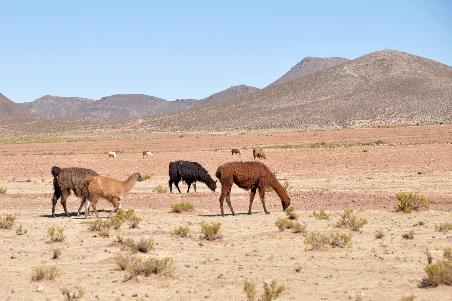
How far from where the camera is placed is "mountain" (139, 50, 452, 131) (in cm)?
12244

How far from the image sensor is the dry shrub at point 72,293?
9555 mm

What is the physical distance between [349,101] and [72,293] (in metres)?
131

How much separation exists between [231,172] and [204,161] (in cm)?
2555

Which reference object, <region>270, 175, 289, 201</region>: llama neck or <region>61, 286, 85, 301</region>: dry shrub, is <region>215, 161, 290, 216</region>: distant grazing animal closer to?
<region>270, 175, 289, 201</region>: llama neck

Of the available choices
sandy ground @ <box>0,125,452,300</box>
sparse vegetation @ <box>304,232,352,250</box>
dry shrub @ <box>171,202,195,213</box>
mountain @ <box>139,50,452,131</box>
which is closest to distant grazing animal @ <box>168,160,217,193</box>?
sandy ground @ <box>0,125,452,300</box>

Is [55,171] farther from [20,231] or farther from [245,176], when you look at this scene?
[245,176]

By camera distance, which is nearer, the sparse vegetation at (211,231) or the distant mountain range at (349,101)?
the sparse vegetation at (211,231)

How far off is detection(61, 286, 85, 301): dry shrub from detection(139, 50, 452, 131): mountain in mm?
104811

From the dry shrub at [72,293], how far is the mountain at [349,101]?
10481 centimetres

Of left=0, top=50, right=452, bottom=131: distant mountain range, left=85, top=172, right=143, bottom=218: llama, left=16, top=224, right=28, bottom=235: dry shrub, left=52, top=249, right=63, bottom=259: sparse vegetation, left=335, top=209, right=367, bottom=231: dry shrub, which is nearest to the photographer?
left=52, top=249, right=63, bottom=259: sparse vegetation

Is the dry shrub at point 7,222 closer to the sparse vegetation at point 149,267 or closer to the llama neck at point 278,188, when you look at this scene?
the sparse vegetation at point 149,267

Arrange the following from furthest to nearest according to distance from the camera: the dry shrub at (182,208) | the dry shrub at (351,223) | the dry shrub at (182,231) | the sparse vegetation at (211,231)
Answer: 1. the dry shrub at (182,208)
2. the dry shrub at (351,223)
3. the dry shrub at (182,231)
4. the sparse vegetation at (211,231)

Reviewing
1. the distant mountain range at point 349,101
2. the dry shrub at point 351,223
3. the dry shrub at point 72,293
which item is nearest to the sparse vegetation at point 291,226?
the dry shrub at point 351,223

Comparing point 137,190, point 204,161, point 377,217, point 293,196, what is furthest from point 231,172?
point 204,161
